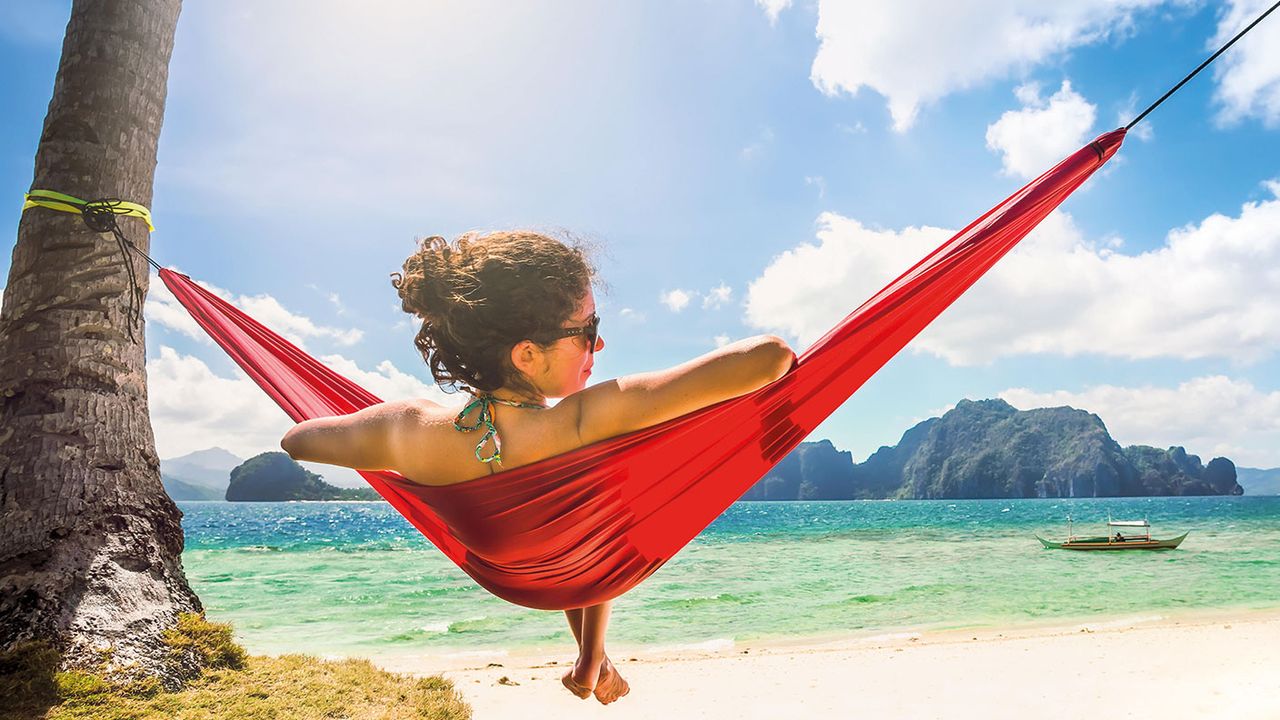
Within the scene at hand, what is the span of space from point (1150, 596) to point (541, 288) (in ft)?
46.7

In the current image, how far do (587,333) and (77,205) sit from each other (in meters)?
2.62

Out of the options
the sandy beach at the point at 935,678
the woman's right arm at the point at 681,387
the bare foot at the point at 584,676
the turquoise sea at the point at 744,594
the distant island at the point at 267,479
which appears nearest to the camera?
the woman's right arm at the point at 681,387

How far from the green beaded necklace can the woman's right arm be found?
10 cm

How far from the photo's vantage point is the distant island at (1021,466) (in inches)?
3105

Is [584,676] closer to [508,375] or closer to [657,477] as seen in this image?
[657,477]

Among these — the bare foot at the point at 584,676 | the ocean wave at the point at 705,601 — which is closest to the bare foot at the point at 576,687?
the bare foot at the point at 584,676

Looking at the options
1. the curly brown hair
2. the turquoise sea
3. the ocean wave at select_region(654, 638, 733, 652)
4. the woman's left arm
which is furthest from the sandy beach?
the curly brown hair

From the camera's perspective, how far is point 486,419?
1.05 m

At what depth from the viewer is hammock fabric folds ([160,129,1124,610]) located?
3.55 ft

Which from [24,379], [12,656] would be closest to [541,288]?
[12,656]

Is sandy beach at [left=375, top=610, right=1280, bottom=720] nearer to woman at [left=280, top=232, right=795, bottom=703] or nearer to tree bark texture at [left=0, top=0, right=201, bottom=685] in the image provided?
tree bark texture at [left=0, top=0, right=201, bottom=685]

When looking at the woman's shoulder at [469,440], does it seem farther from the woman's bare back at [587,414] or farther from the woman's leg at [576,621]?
the woman's leg at [576,621]

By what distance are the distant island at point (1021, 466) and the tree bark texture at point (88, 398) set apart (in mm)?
79667

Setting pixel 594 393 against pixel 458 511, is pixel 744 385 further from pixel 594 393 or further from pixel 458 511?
pixel 458 511
